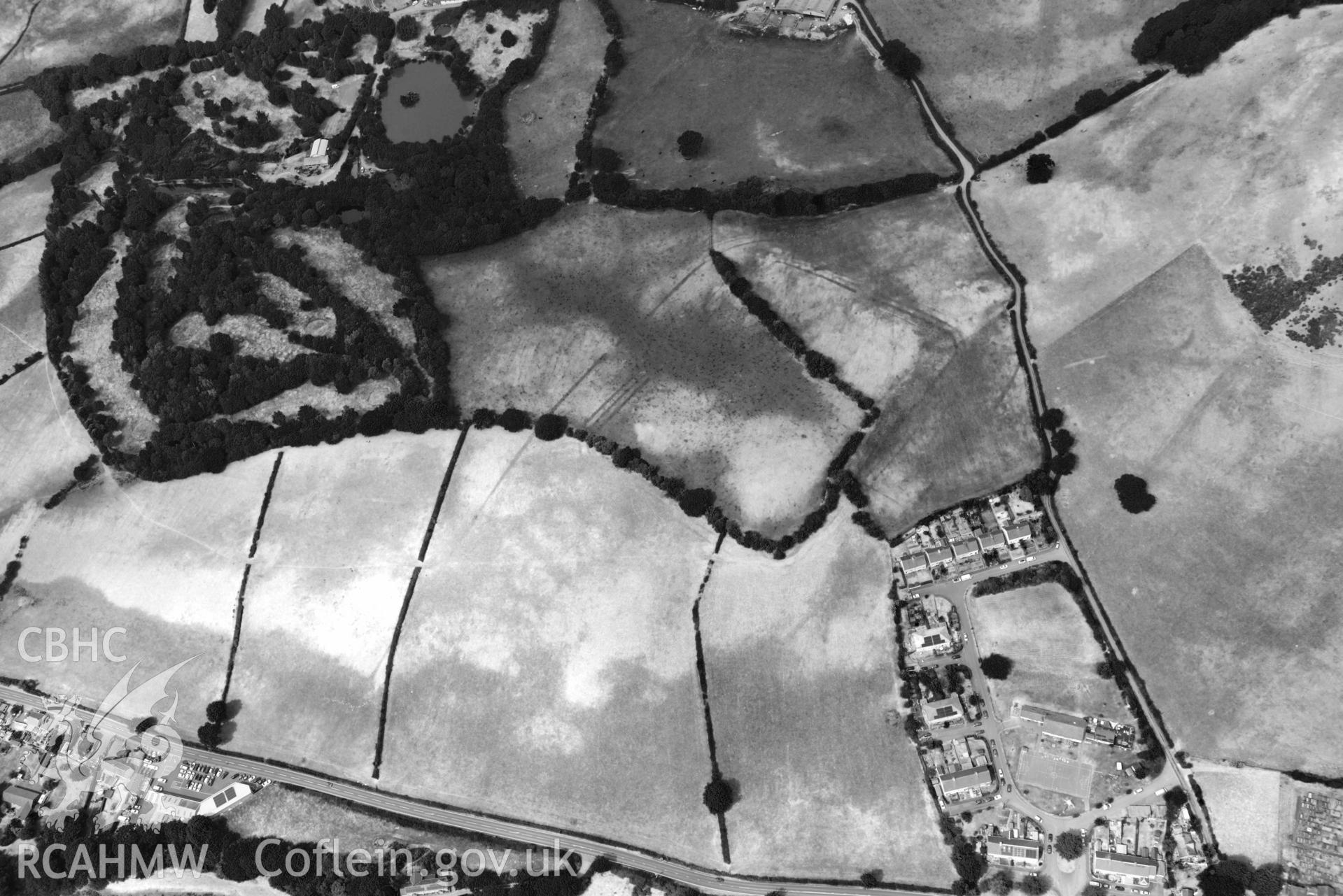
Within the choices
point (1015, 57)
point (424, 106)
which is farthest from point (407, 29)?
point (1015, 57)

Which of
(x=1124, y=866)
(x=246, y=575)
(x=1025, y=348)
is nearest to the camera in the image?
(x=1124, y=866)

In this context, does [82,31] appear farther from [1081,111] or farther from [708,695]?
[1081,111]

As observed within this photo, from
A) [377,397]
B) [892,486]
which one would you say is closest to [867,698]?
[892,486]

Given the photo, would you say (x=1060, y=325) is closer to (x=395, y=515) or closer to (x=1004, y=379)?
(x=1004, y=379)

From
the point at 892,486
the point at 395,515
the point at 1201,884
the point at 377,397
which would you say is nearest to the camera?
the point at 1201,884

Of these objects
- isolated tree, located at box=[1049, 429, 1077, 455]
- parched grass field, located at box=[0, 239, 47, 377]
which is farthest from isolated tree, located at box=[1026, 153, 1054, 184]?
parched grass field, located at box=[0, 239, 47, 377]

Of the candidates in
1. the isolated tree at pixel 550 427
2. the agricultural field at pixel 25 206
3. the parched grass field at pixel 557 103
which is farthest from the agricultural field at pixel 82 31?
the isolated tree at pixel 550 427

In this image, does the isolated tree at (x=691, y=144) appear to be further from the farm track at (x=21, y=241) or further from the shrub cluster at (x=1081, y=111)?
the farm track at (x=21, y=241)
